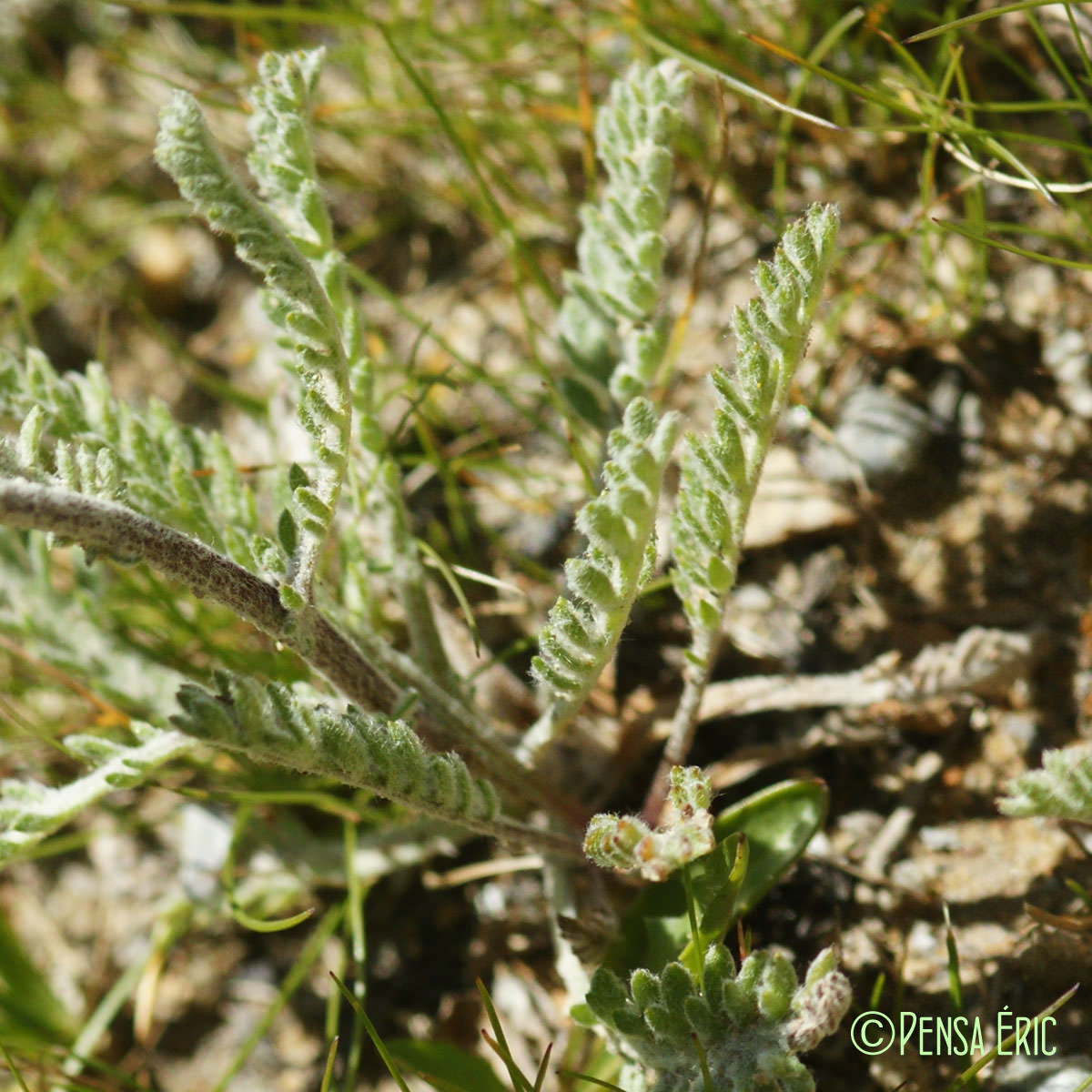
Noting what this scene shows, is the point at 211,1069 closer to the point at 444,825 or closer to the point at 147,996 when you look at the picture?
the point at 147,996

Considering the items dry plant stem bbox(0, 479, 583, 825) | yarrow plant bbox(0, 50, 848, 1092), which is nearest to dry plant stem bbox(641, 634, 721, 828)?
yarrow plant bbox(0, 50, 848, 1092)

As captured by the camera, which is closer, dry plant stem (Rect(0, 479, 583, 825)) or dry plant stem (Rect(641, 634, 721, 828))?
dry plant stem (Rect(0, 479, 583, 825))

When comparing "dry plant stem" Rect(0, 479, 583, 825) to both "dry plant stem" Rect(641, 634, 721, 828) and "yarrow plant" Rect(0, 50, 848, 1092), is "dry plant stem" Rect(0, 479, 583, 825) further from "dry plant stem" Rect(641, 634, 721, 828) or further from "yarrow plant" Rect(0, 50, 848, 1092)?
"dry plant stem" Rect(641, 634, 721, 828)

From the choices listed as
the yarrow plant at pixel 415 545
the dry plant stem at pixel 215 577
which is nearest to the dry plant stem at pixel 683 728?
the yarrow plant at pixel 415 545

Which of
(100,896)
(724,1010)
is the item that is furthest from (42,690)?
(724,1010)

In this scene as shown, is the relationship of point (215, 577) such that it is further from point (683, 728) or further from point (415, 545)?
point (683, 728)

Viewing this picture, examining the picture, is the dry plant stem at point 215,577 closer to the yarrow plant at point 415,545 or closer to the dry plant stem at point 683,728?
the yarrow plant at point 415,545

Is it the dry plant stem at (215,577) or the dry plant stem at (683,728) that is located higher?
the dry plant stem at (215,577)

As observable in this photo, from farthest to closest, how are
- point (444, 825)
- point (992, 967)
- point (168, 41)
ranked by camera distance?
1. point (168, 41)
2. point (444, 825)
3. point (992, 967)
